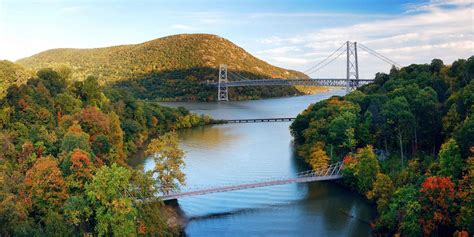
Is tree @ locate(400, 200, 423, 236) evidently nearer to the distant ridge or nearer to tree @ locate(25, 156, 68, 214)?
tree @ locate(25, 156, 68, 214)

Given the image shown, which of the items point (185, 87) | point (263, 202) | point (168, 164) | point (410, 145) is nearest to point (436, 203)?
point (263, 202)

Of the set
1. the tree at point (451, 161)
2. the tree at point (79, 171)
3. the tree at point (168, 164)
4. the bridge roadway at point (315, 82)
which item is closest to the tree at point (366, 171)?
the tree at point (451, 161)

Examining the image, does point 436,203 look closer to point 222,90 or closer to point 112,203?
point 112,203

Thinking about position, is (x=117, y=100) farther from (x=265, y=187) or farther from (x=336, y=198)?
(x=336, y=198)

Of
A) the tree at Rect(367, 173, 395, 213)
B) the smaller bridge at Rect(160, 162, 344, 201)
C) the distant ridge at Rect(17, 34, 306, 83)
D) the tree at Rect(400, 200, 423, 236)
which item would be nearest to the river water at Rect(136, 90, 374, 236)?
the smaller bridge at Rect(160, 162, 344, 201)

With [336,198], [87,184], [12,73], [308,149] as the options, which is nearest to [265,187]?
[336,198]
